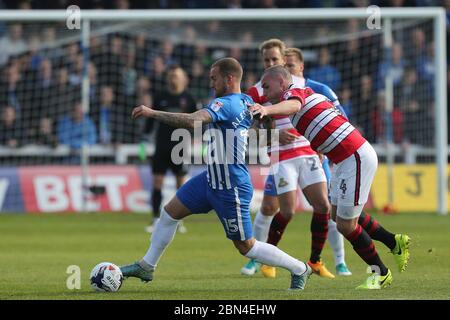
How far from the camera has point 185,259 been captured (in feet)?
42.3

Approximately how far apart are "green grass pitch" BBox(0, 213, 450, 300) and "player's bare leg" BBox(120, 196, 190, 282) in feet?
0.61

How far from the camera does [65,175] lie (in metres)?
20.2

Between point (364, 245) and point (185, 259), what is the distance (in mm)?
3683

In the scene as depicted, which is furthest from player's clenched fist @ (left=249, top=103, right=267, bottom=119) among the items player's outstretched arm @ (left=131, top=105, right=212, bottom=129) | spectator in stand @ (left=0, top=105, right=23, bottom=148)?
spectator in stand @ (left=0, top=105, right=23, bottom=148)

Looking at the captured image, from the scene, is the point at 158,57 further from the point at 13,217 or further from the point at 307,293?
the point at 307,293

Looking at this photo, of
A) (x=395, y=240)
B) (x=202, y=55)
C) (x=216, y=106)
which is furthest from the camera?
(x=202, y=55)

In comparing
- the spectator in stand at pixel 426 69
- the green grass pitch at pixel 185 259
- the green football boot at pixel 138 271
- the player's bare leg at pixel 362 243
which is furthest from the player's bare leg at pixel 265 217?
the spectator in stand at pixel 426 69

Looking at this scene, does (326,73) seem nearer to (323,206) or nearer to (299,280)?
(323,206)

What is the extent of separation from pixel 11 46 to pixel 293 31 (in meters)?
6.13

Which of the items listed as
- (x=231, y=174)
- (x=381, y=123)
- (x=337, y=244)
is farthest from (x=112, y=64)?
(x=231, y=174)

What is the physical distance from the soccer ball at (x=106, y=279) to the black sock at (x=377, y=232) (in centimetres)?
253

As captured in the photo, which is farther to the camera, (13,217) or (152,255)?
(13,217)

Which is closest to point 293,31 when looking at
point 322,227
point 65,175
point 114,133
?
point 114,133

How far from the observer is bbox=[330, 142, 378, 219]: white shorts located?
9.61 m
